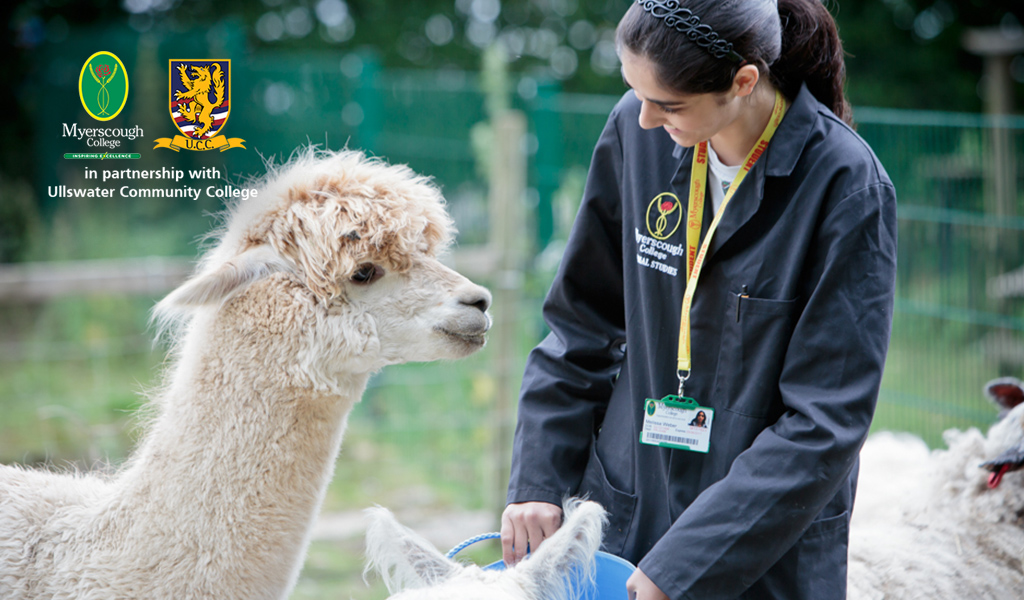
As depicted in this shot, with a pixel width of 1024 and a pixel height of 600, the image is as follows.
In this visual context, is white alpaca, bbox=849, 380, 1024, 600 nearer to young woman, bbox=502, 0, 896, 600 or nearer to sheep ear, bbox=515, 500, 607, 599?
young woman, bbox=502, 0, 896, 600

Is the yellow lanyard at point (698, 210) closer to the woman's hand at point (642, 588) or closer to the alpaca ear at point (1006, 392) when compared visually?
the woman's hand at point (642, 588)

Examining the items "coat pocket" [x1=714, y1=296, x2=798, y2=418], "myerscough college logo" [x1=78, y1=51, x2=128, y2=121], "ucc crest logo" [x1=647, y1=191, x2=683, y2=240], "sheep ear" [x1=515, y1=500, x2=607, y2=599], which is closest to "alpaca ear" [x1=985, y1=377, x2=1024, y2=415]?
"coat pocket" [x1=714, y1=296, x2=798, y2=418]

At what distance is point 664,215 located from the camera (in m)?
1.79

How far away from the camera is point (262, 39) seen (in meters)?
10.5

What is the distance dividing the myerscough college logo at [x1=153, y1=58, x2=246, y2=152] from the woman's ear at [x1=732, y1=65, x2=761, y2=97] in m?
1.62

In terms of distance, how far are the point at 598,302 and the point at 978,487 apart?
1392 mm

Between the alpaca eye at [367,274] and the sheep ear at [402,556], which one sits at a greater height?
the alpaca eye at [367,274]

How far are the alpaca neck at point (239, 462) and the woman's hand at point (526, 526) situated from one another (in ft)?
1.68

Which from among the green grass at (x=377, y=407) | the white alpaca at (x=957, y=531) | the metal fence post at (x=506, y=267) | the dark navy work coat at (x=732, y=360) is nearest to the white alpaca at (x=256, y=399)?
the dark navy work coat at (x=732, y=360)

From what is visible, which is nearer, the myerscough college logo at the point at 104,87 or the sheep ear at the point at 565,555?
the sheep ear at the point at 565,555

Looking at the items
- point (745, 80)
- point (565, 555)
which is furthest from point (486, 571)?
point (745, 80)

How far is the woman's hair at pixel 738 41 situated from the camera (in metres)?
1.56

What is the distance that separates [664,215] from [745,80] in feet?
1.10

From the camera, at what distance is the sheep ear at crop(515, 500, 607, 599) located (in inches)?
60.0
